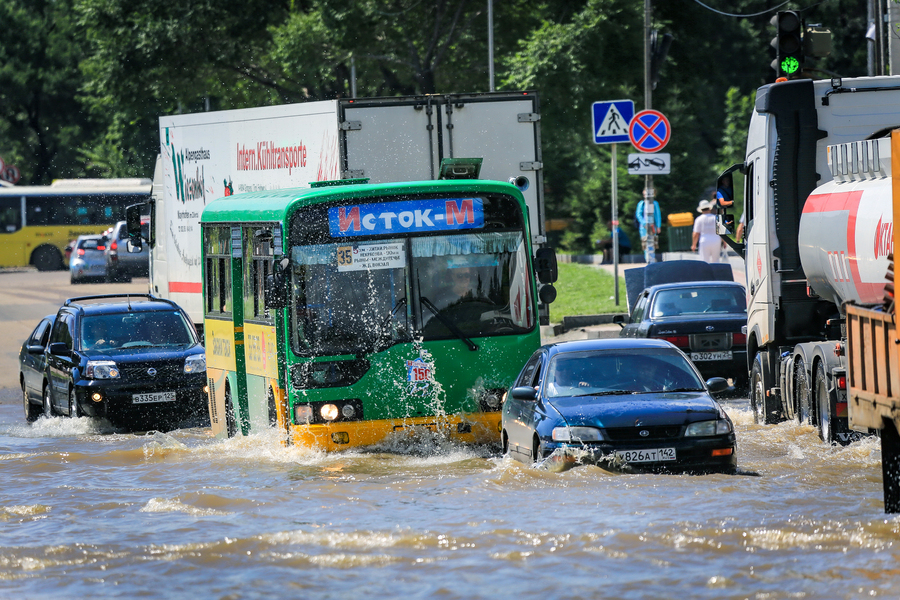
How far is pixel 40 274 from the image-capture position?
53.6 meters

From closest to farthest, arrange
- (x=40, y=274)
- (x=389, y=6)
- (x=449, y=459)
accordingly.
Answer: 1. (x=449, y=459)
2. (x=389, y=6)
3. (x=40, y=274)


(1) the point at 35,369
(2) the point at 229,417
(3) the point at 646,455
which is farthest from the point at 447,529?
(1) the point at 35,369

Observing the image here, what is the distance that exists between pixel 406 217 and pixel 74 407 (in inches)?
253

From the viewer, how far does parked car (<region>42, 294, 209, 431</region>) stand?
17.0 metres

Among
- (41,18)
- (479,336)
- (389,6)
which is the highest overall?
(41,18)

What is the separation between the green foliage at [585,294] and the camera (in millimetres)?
26750

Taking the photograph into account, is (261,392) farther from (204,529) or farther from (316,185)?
(204,529)

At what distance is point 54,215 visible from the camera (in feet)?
183

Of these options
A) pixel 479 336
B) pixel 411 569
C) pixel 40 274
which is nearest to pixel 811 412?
pixel 479 336

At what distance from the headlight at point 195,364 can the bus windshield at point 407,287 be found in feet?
17.0

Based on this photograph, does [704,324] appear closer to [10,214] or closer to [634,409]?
[634,409]

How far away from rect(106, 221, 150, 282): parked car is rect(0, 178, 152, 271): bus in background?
8112mm

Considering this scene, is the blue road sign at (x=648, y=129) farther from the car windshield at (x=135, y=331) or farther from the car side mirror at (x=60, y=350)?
the car side mirror at (x=60, y=350)

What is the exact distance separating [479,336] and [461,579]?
4.70m
